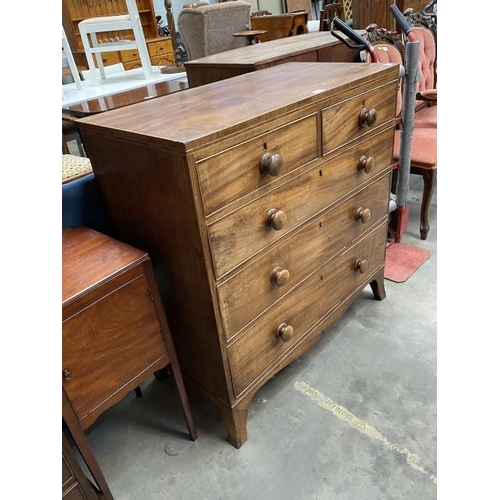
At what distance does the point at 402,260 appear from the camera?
2.09 m

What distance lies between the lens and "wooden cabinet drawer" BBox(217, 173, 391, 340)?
1.08 m

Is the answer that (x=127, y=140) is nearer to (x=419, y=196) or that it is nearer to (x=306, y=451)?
(x=306, y=451)

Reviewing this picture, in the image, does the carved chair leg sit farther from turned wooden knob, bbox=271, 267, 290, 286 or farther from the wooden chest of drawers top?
turned wooden knob, bbox=271, 267, 290, 286

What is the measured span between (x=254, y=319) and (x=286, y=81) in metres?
0.72

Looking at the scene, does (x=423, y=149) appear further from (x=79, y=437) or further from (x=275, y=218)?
(x=79, y=437)

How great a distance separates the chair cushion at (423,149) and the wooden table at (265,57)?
554mm

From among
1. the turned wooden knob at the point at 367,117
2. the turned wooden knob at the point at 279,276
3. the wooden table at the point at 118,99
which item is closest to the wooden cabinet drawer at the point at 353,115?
the turned wooden knob at the point at 367,117

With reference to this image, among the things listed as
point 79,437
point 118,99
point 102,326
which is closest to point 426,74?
point 118,99

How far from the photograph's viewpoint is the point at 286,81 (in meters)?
1.24

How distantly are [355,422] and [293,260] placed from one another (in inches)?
23.3

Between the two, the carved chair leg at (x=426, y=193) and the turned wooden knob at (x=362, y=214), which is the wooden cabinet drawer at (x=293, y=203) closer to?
the turned wooden knob at (x=362, y=214)

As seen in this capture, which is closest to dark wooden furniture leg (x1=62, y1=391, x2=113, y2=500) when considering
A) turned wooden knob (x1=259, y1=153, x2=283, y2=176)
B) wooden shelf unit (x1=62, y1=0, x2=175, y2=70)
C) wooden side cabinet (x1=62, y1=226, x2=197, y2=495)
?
wooden side cabinet (x1=62, y1=226, x2=197, y2=495)

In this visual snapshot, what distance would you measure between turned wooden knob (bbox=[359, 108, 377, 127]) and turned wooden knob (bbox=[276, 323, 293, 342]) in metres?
0.68

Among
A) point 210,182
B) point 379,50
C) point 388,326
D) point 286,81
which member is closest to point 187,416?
point 210,182
